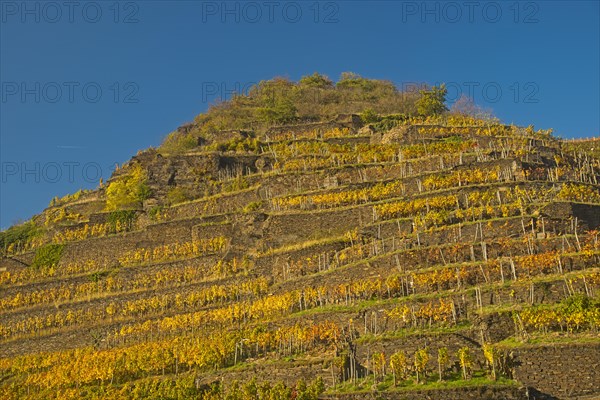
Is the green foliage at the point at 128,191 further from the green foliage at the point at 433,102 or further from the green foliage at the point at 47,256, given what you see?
the green foliage at the point at 433,102

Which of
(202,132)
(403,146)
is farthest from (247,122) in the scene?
(403,146)

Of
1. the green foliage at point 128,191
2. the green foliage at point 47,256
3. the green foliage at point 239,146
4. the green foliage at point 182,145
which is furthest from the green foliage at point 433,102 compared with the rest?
the green foliage at point 47,256

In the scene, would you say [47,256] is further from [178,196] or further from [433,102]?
[433,102]

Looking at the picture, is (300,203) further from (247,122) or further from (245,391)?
(247,122)

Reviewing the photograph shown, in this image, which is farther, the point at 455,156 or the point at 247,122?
the point at 247,122

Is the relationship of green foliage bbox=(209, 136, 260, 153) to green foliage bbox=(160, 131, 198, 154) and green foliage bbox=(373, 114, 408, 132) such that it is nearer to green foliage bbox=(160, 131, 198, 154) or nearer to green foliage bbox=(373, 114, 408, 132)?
green foliage bbox=(160, 131, 198, 154)

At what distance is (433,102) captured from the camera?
53.8 meters

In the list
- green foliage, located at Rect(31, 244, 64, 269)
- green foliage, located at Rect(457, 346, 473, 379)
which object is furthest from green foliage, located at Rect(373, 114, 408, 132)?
green foliage, located at Rect(457, 346, 473, 379)

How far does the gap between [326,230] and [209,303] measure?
7.20m

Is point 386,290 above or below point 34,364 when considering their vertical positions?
above

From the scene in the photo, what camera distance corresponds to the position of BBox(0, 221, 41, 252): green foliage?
144ft

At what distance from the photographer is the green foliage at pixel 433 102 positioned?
5366cm

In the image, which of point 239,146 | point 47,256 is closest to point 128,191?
point 47,256

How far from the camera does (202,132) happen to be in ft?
185
